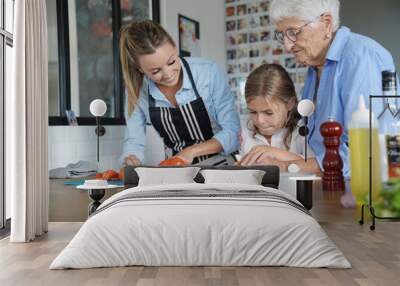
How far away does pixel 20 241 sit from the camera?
4734 millimetres

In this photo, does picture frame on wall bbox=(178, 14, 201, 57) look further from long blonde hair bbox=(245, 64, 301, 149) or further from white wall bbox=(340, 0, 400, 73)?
white wall bbox=(340, 0, 400, 73)

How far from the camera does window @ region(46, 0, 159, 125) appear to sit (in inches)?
236

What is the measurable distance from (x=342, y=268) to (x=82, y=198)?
309cm

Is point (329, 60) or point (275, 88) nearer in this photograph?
point (329, 60)

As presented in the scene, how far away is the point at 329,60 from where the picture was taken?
220 inches

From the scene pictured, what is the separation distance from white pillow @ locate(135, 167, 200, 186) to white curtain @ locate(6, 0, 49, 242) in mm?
951

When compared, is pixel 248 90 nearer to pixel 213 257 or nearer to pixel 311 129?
pixel 311 129

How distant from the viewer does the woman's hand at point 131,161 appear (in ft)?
19.5

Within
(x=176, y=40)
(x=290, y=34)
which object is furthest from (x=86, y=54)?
(x=290, y=34)

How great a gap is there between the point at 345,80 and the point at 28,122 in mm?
2841

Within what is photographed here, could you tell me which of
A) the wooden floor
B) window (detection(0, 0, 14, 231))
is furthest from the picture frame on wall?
the wooden floor

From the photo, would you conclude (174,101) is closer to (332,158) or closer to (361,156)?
(332,158)

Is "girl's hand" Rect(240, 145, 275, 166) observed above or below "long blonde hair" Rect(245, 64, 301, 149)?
below

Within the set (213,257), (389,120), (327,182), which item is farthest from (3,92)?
(389,120)
